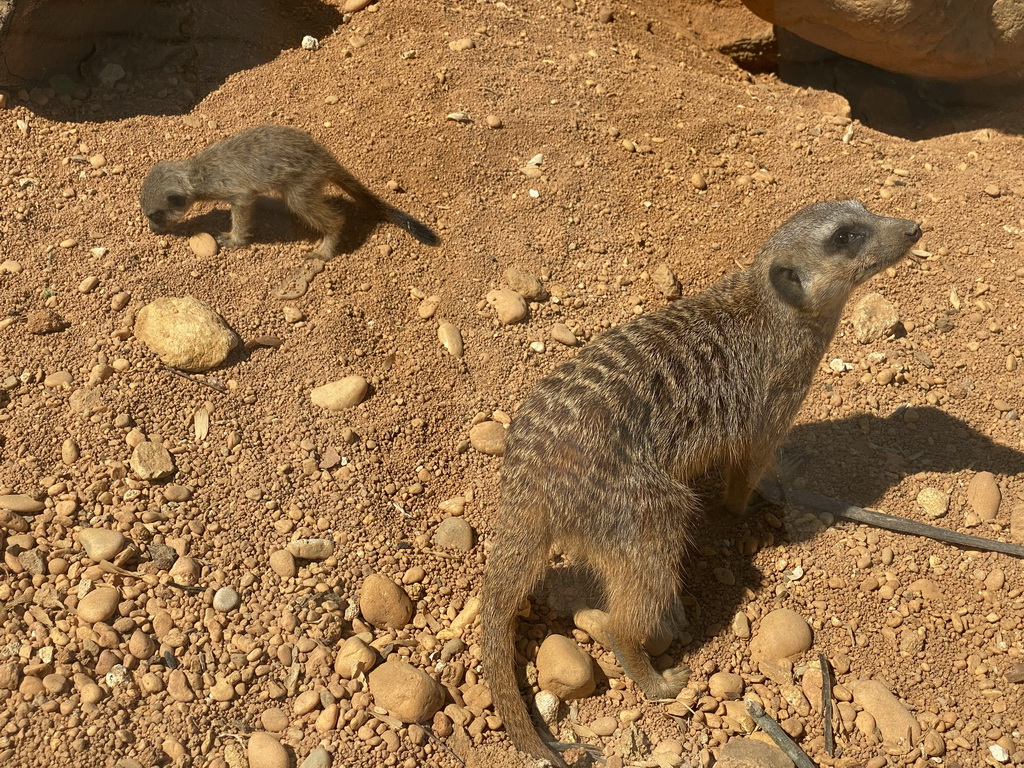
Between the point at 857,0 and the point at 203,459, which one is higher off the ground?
the point at 857,0

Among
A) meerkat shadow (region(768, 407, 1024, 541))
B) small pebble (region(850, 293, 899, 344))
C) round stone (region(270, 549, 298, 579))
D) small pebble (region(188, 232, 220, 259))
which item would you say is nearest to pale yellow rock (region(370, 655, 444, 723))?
round stone (region(270, 549, 298, 579))

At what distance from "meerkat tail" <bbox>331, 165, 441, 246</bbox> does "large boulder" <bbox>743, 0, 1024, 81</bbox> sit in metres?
2.26

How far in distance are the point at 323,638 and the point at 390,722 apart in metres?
0.32

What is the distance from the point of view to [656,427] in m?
2.53

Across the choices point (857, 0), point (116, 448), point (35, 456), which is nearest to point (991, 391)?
point (857, 0)

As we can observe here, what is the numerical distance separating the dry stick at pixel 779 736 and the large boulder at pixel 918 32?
3.32m

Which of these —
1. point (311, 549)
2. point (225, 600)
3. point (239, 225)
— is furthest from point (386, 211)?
point (225, 600)

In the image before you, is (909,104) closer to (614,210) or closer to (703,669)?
(614,210)

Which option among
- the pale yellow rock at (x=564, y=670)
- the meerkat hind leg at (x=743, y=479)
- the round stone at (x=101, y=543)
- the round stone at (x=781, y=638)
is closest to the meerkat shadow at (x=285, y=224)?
the round stone at (x=101, y=543)

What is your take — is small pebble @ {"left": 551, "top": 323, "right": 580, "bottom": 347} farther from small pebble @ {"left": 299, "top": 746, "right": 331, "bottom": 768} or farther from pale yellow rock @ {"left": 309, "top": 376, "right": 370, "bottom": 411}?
small pebble @ {"left": 299, "top": 746, "right": 331, "bottom": 768}

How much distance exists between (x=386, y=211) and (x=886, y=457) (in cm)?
226

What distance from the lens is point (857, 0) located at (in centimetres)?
405

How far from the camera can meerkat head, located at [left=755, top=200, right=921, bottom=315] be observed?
8.91 feet

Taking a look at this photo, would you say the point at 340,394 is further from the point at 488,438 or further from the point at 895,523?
the point at 895,523
